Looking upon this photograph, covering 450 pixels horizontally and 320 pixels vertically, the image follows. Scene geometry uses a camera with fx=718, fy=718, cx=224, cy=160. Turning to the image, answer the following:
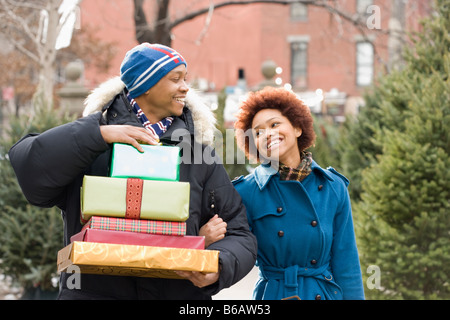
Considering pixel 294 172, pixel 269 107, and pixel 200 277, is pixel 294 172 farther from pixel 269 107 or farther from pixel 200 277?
pixel 200 277

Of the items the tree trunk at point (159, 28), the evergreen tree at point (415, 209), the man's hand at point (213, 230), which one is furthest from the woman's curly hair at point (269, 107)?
the tree trunk at point (159, 28)

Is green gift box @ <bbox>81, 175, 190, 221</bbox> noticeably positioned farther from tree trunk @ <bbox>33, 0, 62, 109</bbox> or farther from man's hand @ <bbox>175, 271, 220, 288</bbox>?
tree trunk @ <bbox>33, 0, 62, 109</bbox>

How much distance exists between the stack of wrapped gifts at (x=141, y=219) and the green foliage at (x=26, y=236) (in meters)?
4.81

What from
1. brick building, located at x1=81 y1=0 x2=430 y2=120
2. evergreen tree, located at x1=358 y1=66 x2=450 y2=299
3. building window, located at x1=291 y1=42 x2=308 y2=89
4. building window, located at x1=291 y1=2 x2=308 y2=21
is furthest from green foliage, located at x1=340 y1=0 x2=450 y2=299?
building window, located at x1=291 y1=2 x2=308 y2=21

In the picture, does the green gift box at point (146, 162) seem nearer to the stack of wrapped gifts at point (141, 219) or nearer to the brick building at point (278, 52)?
the stack of wrapped gifts at point (141, 219)

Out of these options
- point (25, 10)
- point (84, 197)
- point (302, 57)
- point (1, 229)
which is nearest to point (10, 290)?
point (1, 229)

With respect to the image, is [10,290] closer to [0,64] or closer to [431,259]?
[431,259]

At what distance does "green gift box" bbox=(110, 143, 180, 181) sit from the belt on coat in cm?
94

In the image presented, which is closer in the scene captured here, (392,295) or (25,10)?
(392,295)

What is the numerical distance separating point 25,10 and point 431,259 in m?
15.2

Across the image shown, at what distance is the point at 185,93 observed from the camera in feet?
10.0

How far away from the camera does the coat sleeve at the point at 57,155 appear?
2.73 m

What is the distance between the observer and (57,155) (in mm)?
2730

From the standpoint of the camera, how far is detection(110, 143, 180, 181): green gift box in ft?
8.99
